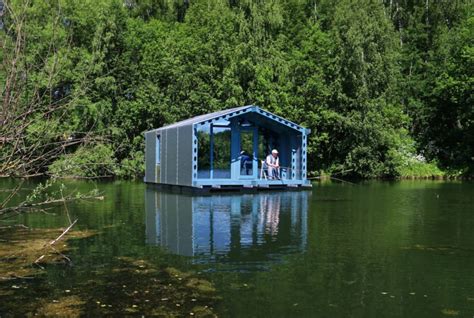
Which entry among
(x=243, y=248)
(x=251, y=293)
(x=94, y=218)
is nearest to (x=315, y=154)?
(x=94, y=218)

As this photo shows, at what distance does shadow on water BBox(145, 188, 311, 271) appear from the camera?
9.51 metres

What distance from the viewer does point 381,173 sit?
37.4 m

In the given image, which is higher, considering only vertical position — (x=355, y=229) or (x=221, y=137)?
(x=221, y=137)

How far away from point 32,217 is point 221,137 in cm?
1174

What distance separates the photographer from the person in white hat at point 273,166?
2439 cm

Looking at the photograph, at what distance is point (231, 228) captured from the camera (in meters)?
12.5

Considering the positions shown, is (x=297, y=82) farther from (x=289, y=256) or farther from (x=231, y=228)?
(x=289, y=256)

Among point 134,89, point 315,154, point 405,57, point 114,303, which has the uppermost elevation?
point 405,57

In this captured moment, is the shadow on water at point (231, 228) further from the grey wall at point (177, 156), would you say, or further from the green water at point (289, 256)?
the grey wall at point (177, 156)

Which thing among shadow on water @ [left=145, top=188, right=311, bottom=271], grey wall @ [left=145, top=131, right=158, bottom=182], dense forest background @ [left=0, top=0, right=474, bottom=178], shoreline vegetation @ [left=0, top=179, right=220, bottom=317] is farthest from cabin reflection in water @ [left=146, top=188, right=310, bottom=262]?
dense forest background @ [left=0, top=0, right=474, bottom=178]

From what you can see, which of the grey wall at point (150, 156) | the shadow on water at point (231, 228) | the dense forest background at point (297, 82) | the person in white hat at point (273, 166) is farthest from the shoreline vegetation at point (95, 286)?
the dense forest background at point (297, 82)

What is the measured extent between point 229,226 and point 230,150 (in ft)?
40.0

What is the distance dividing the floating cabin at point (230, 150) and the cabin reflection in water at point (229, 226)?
10.3 feet

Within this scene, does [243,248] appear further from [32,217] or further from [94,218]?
[32,217]
